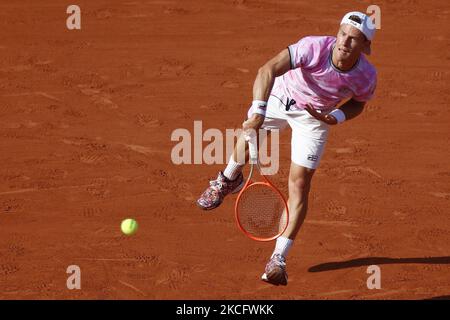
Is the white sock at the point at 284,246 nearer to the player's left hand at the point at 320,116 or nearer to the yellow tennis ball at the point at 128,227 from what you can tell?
the player's left hand at the point at 320,116

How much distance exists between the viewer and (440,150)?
12.0 meters

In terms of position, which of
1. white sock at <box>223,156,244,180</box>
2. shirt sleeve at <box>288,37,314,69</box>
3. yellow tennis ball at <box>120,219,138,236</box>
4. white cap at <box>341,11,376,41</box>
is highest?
white cap at <box>341,11,376,41</box>

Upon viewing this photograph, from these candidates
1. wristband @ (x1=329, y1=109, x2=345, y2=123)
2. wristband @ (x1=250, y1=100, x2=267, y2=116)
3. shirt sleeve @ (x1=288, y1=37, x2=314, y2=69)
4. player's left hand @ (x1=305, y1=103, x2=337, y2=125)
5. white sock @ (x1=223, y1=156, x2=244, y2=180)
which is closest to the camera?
wristband @ (x1=250, y1=100, x2=267, y2=116)

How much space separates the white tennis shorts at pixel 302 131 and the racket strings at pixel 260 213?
0.46 m

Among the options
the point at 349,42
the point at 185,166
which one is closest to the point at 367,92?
the point at 349,42

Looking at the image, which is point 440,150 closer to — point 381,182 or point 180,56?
point 381,182

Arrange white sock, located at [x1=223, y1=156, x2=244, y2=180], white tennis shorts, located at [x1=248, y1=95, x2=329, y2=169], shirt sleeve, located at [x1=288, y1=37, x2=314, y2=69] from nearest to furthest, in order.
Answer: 1. shirt sleeve, located at [x1=288, y1=37, x2=314, y2=69]
2. white tennis shorts, located at [x1=248, y1=95, x2=329, y2=169]
3. white sock, located at [x1=223, y1=156, x2=244, y2=180]

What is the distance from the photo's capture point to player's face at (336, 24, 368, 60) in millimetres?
8688

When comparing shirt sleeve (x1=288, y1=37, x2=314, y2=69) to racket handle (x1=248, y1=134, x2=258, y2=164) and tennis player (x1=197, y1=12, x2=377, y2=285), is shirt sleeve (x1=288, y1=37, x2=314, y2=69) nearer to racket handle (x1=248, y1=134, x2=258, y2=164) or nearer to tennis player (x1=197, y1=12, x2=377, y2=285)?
tennis player (x1=197, y1=12, x2=377, y2=285)

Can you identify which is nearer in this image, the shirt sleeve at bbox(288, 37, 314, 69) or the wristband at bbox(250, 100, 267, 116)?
the wristband at bbox(250, 100, 267, 116)

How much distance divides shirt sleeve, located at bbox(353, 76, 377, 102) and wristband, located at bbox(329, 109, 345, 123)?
0.71 ft

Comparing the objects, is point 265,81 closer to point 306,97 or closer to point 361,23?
point 306,97

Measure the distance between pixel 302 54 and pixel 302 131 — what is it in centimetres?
87

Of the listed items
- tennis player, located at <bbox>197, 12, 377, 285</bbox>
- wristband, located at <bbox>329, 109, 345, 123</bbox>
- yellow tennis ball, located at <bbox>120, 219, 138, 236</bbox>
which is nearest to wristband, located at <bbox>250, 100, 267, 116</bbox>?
tennis player, located at <bbox>197, 12, 377, 285</bbox>
